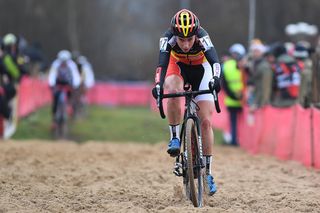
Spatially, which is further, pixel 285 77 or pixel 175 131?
pixel 285 77

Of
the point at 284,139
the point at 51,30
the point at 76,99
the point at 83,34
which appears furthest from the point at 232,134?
the point at 83,34

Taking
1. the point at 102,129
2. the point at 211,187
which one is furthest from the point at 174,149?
the point at 102,129

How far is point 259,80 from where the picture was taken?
51.3 ft

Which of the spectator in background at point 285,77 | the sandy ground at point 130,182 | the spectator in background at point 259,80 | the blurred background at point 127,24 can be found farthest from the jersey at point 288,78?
the blurred background at point 127,24

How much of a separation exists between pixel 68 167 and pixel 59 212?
13.1 feet

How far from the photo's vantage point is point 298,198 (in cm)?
813

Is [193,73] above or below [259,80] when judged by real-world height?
above

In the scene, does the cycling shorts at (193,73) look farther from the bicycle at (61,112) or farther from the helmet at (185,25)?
the bicycle at (61,112)

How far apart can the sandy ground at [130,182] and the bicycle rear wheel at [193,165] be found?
0.50 ft

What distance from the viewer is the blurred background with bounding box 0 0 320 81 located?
26.1 metres

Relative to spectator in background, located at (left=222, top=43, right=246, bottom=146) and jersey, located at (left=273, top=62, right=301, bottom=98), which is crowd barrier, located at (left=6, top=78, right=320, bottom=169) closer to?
spectator in background, located at (left=222, top=43, right=246, bottom=146)

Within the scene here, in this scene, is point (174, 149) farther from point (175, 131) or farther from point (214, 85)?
point (214, 85)

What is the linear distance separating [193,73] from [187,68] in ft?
0.29

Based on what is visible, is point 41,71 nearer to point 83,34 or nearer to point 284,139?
point 83,34
